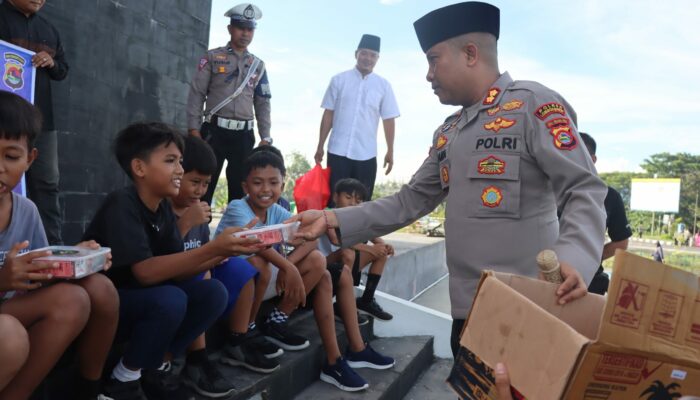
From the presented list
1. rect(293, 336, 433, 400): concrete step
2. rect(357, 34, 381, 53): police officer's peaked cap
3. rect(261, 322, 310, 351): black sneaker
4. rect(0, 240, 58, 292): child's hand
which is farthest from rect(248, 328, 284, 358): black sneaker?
rect(357, 34, 381, 53): police officer's peaked cap

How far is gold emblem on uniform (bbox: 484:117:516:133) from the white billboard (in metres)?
54.0

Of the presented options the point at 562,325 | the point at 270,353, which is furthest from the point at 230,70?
the point at 562,325

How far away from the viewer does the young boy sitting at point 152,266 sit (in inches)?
71.2

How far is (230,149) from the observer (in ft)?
12.7

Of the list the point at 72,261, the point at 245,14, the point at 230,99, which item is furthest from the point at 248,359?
the point at 245,14

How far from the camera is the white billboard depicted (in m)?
48.2

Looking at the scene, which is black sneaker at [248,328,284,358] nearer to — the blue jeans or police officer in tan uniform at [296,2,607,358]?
the blue jeans

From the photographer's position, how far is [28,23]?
9.80 ft

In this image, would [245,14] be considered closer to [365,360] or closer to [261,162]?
[261,162]

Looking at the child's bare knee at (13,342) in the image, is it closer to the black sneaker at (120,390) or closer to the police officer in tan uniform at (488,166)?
the black sneaker at (120,390)

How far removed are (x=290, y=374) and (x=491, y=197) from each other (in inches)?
57.8

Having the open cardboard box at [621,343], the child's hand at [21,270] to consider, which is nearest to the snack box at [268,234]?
the child's hand at [21,270]

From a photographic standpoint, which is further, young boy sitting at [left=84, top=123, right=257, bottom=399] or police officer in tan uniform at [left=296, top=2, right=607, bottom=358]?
young boy sitting at [left=84, top=123, right=257, bottom=399]

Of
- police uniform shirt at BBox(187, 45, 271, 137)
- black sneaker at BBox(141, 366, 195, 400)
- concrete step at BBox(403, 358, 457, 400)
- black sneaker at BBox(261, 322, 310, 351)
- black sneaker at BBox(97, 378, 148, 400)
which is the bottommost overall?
concrete step at BBox(403, 358, 457, 400)
